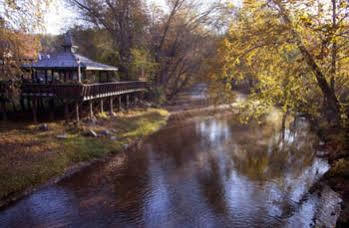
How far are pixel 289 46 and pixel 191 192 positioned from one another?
614 centimetres

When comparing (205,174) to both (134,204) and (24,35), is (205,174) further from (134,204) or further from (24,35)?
(24,35)

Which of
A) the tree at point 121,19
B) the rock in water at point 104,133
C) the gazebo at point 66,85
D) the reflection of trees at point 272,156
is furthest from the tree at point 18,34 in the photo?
the tree at point 121,19

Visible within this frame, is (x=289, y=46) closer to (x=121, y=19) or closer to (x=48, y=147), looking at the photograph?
(x=48, y=147)

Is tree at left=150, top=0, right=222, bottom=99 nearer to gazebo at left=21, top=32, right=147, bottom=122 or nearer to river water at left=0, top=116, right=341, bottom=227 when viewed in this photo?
gazebo at left=21, top=32, right=147, bottom=122

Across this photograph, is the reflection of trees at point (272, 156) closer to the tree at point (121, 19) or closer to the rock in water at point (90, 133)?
→ the rock in water at point (90, 133)

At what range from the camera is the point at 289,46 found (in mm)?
8797

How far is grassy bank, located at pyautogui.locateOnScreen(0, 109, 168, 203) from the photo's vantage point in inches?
429

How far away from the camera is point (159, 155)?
51.8 ft

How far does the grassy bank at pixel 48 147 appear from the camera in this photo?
1091 centimetres

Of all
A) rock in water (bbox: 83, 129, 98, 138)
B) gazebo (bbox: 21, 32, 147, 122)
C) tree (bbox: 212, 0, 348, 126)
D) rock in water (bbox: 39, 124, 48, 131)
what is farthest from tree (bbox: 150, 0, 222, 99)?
tree (bbox: 212, 0, 348, 126)

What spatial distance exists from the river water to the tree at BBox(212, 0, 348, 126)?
10.6 ft

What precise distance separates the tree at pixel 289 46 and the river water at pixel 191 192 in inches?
127

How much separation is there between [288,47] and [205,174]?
21.4 ft

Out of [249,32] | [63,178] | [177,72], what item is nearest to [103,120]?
[63,178]
